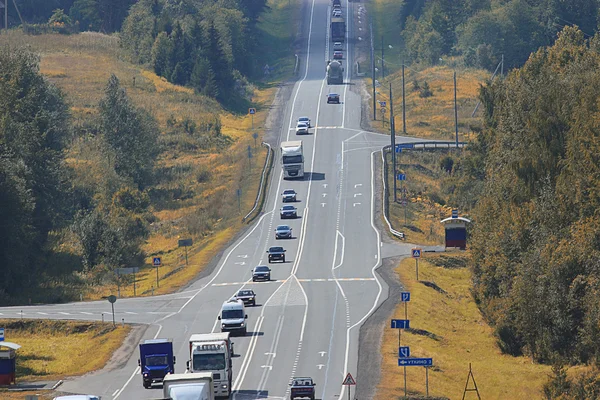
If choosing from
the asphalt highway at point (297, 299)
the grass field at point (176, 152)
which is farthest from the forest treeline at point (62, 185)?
the asphalt highway at point (297, 299)

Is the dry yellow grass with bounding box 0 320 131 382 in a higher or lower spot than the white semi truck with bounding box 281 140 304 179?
lower

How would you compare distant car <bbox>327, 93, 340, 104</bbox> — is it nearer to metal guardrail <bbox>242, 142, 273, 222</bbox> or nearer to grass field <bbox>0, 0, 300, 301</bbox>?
grass field <bbox>0, 0, 300, 301</bbox>

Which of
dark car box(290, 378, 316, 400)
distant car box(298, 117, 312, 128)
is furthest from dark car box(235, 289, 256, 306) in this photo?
distant car box(298, 117, 312, 128)

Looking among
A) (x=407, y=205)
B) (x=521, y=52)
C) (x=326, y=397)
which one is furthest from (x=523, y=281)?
(x=521, y=52)

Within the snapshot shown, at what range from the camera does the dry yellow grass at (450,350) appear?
59406 millimetres

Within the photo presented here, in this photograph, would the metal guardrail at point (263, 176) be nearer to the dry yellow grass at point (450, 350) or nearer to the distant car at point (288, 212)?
the distant car at point (288, 212)

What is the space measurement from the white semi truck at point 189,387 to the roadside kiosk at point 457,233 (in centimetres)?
4988

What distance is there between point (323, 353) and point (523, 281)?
55.1 ft

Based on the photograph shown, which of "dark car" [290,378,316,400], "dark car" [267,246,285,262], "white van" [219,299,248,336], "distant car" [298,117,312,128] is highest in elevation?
"distant car" [298,117,312,128]

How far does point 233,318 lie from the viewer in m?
65.9

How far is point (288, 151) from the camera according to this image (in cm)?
11762

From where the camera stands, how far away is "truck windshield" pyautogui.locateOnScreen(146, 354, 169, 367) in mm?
55312

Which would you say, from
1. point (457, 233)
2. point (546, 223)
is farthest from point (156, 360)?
point (457, 233)

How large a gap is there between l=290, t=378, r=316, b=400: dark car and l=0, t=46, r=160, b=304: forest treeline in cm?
3960
